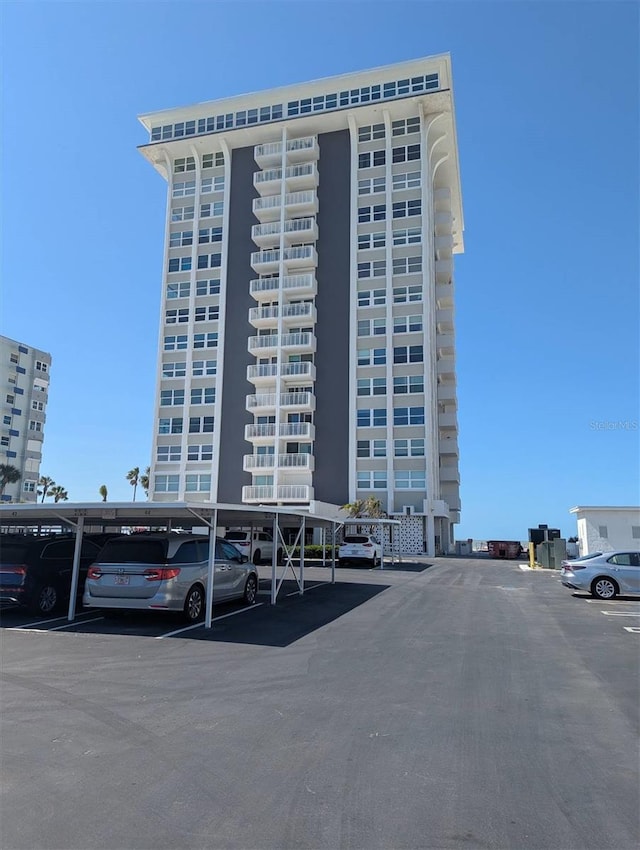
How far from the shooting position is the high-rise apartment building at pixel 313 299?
1737 inches

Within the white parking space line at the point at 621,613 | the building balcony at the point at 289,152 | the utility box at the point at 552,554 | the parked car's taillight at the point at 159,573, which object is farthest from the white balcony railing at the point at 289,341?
the parked car's taillight at the point at 159,573

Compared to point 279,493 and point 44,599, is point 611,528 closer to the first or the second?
point 279,493

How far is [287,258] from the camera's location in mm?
47406

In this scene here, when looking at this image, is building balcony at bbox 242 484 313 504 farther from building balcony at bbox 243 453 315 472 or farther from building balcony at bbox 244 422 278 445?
building balcony at bbox 244 422 278 445

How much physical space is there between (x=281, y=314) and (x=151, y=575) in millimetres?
37917

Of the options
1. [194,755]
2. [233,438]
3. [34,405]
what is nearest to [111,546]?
[194,755]

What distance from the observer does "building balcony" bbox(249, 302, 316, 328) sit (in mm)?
46312

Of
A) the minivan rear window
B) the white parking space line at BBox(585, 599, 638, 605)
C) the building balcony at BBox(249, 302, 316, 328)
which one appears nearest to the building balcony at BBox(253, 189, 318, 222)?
the building balcony at BBox(249, 302, 316, 328)

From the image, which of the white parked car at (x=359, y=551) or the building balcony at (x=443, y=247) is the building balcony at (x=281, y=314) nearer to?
the building balcony at (x=443, y=247)

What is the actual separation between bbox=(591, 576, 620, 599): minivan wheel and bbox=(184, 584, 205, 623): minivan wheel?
10920 millimetres

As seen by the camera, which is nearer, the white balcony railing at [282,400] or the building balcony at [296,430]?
the building balcony at [296,430]

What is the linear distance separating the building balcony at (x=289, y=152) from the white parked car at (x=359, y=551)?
34925 mm

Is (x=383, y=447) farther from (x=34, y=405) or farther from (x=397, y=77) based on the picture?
(x=34, y=405)

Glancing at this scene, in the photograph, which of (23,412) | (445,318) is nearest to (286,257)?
(445,318)
